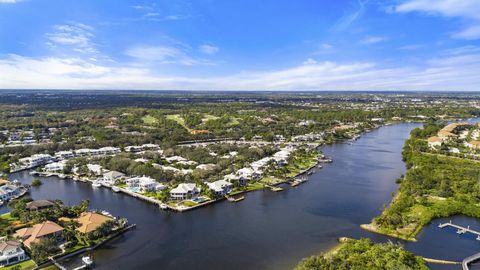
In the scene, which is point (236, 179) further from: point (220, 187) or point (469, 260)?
point (469, 260)

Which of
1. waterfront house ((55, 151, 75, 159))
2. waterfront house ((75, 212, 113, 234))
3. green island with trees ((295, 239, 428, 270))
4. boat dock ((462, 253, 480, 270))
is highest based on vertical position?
green island with trees ((295, 239, 428, 270))

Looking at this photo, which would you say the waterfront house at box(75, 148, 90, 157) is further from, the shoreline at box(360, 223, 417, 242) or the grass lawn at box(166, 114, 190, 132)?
the shoreline at box(360, 223, 417, 242)

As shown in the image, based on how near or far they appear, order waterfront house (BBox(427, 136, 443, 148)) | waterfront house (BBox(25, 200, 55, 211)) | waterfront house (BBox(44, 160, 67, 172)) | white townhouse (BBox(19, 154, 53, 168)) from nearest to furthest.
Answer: waterfront house (BBox(25, 200, 55, 211)) < waterfront house (BBox(44, 160, 67, 172)) < white townhouse (BBox(19, 154, 53, 168)) < waterfront house (BBox(427, 136, 443, 148))

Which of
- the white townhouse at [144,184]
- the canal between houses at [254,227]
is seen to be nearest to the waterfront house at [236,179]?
the canal between houses at [254,227]

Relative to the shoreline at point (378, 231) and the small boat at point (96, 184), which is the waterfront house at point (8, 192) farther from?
the shoreline at point (378, 231)

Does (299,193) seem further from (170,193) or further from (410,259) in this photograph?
(410,259)

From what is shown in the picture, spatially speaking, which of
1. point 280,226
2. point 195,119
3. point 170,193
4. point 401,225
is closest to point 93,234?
point 170,193

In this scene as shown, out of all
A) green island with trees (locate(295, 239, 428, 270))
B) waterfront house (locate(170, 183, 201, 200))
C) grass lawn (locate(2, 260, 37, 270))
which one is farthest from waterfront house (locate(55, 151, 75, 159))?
green island with trees (locate(295, 239, 428, 270))
